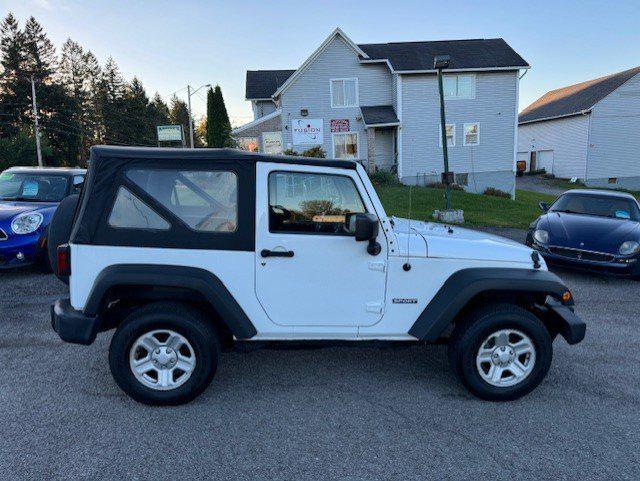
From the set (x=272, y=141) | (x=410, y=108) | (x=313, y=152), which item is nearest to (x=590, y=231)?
(x=313, y=152)

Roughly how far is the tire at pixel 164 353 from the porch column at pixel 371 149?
22897mm

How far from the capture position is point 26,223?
22.1 feet

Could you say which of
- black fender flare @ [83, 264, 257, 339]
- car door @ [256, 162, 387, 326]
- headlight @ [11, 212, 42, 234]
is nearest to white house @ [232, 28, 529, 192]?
headlight @ [11, 212, 42, 234]

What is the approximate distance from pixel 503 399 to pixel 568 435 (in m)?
0.51

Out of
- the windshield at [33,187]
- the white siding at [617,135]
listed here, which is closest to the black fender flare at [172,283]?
A: the windshield at [33,187]

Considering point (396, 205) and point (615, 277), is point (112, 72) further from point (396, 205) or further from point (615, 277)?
point (615, 277)

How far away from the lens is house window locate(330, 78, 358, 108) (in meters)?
25.6

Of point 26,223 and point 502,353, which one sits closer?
point 502,353

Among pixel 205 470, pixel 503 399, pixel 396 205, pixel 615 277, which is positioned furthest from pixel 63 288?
pixel 396 205

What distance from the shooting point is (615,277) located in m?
7.20

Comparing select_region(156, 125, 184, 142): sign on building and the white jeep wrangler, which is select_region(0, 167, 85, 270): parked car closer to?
the white jeep wrangler

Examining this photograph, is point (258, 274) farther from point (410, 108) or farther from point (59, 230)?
point (410, 108)

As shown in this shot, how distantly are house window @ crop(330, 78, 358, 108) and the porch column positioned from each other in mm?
2024

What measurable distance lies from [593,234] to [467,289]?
5.02 metres
